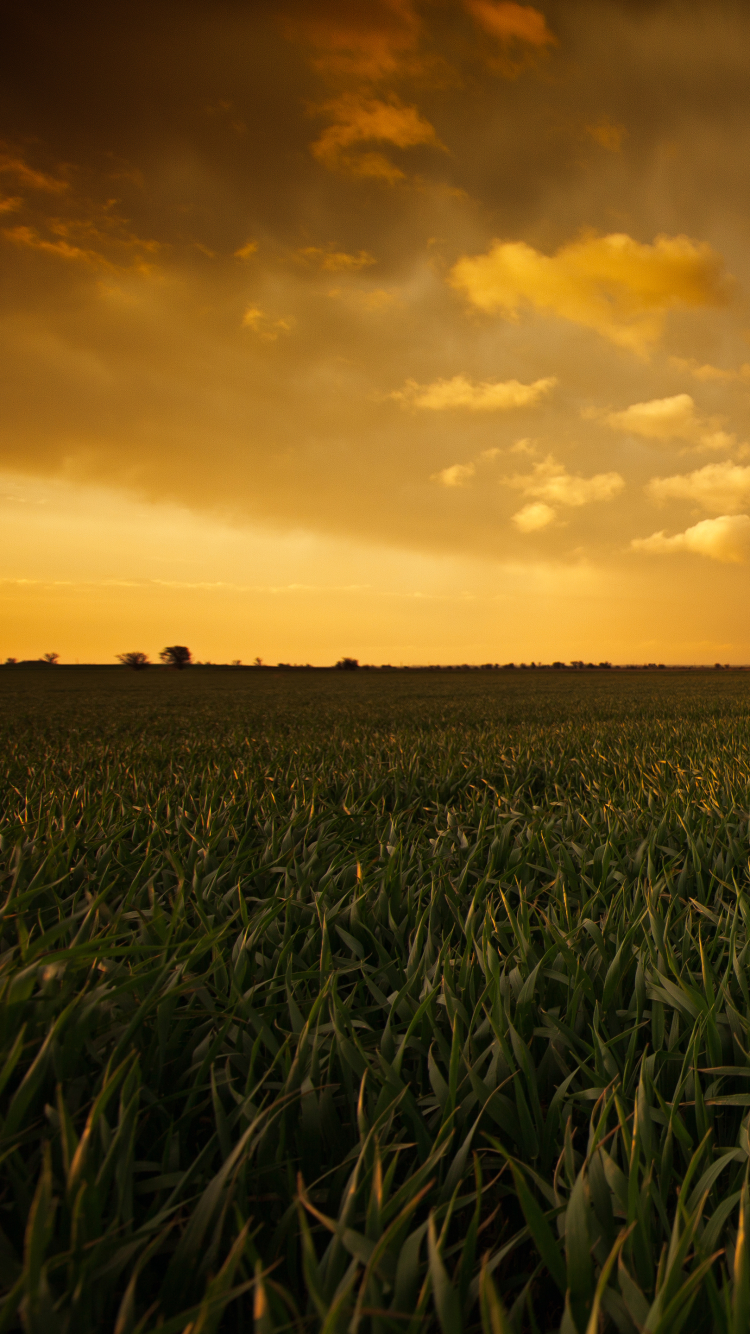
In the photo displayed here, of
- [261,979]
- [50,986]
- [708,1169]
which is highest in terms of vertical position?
[50,986]

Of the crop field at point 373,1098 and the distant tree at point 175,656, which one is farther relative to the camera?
the distant tree at point 175,656

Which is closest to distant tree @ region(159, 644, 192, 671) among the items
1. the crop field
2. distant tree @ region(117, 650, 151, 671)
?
distant tree @ region(117, 650, 151, 671)

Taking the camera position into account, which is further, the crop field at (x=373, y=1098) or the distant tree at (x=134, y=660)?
the distant tree at (x=134, y=660)

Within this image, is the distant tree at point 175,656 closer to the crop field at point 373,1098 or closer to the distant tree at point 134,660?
the distant tree at point 134,660

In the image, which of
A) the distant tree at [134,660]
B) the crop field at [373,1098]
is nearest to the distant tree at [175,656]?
the distant tree at [134,660]

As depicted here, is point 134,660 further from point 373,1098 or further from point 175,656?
point 373,1098

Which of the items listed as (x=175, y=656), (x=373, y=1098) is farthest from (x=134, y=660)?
(x=373, y=1098)

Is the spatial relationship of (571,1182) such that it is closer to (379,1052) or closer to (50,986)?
(379,1052)

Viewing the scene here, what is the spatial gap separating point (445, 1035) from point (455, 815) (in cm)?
235

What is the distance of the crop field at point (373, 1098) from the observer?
2.85ft

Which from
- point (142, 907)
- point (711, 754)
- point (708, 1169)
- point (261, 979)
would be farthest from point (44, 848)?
point (711, 754)

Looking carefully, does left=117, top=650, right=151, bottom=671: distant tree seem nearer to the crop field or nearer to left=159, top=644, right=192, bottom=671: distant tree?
left=159, top=644, right=192, bottom=671: distant tree

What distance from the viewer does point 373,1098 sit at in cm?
132

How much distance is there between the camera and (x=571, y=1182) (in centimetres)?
111
